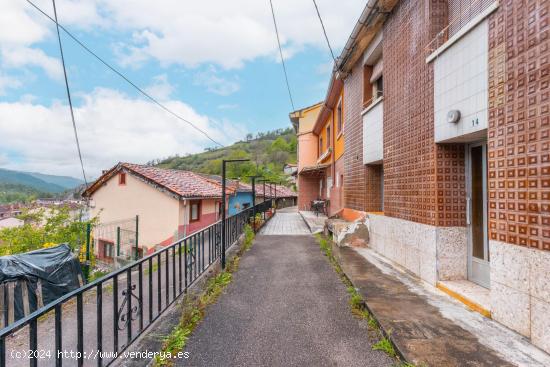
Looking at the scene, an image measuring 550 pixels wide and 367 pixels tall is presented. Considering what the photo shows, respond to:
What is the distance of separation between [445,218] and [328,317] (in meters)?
2.29

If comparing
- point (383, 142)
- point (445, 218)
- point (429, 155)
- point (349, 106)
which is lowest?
point (445, 218)

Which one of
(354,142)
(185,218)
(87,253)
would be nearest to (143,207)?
(185,218)

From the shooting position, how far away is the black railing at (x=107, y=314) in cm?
156

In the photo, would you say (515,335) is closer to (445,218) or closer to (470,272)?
(470,272)

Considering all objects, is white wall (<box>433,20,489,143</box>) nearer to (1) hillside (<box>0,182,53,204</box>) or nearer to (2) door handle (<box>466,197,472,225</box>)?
(2) door handle (<box>466,197,472,225</box>)

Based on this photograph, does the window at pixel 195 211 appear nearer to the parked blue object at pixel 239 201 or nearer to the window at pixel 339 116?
the parked blue object at pixel 239 201

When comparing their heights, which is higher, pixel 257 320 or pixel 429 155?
pixel 429 155

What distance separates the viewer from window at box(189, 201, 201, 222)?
1281 cm

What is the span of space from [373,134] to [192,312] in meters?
5.46

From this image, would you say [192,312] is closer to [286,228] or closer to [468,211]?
[468,211]

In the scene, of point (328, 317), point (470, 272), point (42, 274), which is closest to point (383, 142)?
point (470, 272)

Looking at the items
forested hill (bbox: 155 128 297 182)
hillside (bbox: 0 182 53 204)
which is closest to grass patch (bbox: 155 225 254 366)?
hillside (bbox: 0 182 53 204)

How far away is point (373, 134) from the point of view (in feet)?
21.0

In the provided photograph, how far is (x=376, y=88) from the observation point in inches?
274
